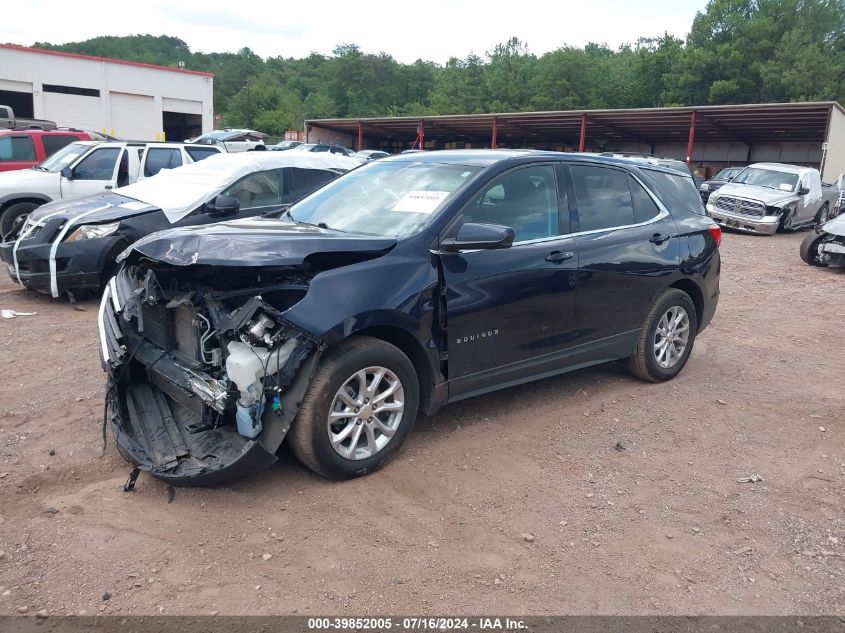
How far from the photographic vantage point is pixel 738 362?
6.57 m

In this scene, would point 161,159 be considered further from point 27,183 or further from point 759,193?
point 759,193

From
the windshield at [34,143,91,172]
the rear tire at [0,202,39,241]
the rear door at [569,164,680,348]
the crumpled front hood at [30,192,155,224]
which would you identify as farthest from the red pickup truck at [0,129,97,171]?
the rear door at [569,164,680,348]

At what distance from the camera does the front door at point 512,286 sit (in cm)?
420

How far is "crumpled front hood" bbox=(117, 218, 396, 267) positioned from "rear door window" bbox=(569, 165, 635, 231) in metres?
1.74

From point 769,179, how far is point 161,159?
606 inches

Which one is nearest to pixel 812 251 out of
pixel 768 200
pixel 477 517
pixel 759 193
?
pixel 768 200

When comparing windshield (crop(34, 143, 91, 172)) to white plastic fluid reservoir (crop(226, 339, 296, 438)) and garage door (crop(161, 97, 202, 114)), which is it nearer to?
white plastic fluid reservoir (crop(226, 339, 296, 438))

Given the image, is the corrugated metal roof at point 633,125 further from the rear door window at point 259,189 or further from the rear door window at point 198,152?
the rear door window at point 259,189

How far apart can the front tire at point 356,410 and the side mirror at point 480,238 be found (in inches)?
28.7

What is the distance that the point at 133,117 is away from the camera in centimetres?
3866

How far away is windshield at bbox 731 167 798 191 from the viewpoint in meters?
17.8

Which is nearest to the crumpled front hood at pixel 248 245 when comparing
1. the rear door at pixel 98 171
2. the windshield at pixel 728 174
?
the rear door at pixel 98 171

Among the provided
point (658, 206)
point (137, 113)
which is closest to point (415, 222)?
point (658, 206)

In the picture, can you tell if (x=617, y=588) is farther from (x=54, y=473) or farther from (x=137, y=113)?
(x=137, y=113)
